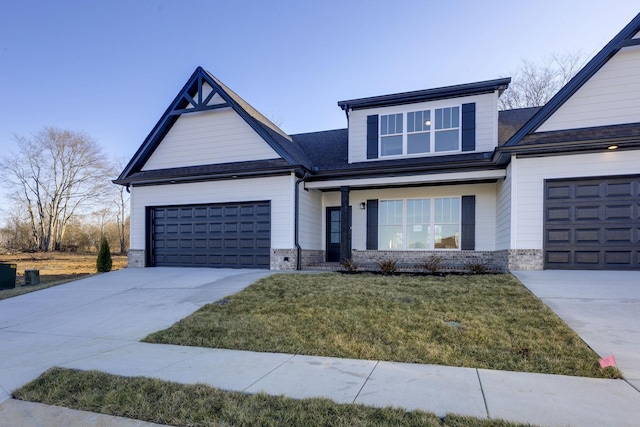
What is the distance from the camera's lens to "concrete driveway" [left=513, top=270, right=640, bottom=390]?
440 cm

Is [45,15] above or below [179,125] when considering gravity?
above

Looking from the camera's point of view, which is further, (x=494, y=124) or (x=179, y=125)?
(x=179, y=125)

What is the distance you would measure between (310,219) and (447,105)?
6.02 meters

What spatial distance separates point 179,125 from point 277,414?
1248 centimetres

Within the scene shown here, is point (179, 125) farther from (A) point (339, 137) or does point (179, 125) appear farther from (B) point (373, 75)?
(B) point (373, 75)

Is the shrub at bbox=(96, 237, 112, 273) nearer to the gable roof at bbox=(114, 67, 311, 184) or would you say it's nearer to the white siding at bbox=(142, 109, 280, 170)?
the gable roof at bbox=(114, 67, 311, 184)

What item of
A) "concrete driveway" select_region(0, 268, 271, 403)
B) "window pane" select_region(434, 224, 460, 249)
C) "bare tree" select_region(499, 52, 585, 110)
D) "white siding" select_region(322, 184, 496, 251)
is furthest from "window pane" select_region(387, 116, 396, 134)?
"bare tree" select_region(499, 52, 585, 110)

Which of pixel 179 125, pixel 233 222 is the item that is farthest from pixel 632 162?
pixel 179 125

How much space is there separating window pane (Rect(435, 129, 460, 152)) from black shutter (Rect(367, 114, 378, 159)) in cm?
205

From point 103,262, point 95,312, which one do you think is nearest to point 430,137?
point 95,312

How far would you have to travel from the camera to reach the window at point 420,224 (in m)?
12.2

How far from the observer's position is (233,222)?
1247 centimetres

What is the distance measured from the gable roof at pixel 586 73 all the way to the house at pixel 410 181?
33 mm

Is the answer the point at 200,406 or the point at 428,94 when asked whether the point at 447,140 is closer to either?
the point at 428,94
